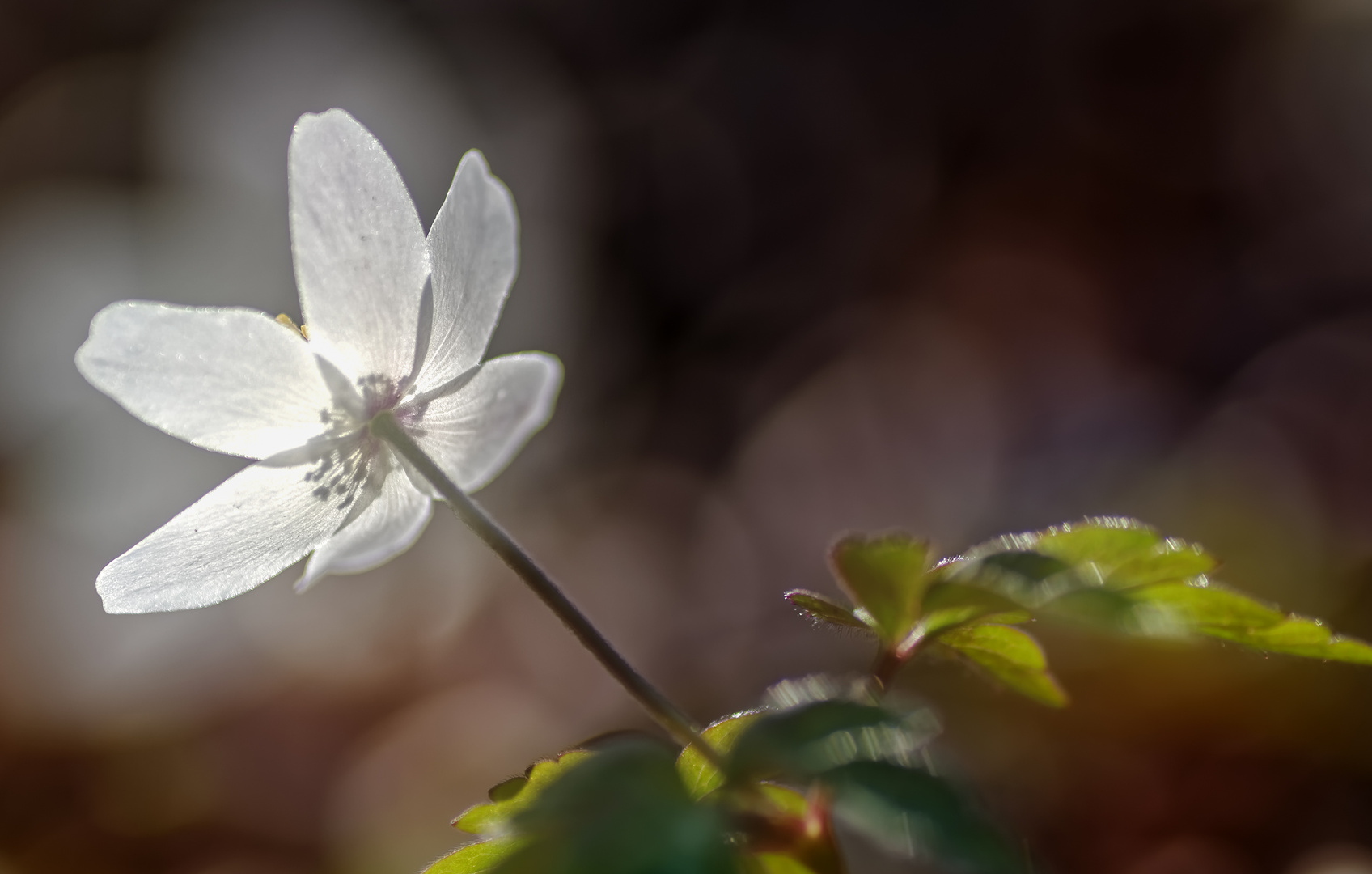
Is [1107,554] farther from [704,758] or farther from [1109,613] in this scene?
[704,758]

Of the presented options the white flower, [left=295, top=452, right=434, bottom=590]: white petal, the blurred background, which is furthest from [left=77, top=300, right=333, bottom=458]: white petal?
the blurred background

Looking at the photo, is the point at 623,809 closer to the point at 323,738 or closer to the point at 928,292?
the point at 323,738

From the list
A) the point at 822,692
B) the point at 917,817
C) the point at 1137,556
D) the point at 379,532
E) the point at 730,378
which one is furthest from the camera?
the point at 730,378

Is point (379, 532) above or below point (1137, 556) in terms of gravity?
above

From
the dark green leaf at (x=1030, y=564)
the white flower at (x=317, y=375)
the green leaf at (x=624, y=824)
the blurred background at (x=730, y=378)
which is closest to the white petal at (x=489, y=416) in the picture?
the white flower at (x=317, y=375)

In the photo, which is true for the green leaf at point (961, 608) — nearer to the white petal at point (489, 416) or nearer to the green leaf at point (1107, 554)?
the green leaf at point (1107, 554)

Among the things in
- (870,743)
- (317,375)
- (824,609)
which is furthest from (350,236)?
(870,743)
